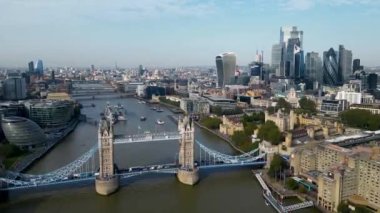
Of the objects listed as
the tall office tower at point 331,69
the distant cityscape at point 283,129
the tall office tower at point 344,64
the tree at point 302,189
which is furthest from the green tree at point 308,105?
the tall office tower at point 344,64

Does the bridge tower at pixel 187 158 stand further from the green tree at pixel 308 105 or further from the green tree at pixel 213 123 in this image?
the green tree at pixel 308 105

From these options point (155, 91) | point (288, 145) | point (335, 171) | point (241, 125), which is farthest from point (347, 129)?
point (155, 91)

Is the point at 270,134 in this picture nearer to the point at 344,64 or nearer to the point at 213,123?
the point at 213,123

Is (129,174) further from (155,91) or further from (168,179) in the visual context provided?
(155,91)

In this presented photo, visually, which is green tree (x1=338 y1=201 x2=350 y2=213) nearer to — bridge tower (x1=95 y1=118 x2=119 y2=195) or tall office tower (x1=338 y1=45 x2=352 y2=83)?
bridge tower (x1=95 y1=118 x2=119 y2=195)

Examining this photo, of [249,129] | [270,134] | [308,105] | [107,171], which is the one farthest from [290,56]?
[107,171]

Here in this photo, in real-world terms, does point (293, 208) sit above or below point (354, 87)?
below
